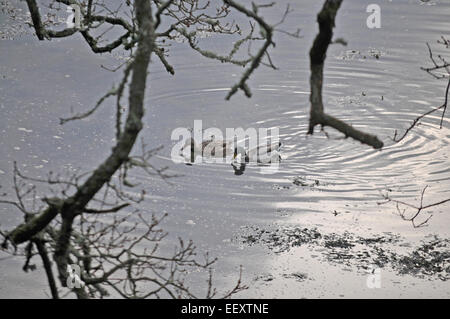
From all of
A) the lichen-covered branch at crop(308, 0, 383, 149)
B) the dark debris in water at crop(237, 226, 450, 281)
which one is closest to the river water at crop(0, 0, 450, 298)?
the dark debris in water at crop(237, 226, 450, 281)

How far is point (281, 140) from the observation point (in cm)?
1067

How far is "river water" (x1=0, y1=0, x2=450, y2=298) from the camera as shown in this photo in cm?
806

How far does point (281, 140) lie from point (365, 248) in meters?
2.81

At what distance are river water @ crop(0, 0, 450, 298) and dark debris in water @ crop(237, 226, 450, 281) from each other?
0.13m

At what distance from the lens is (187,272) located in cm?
802

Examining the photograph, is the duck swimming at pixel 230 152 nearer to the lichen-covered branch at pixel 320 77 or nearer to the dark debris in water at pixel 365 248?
the dark debris in water at pixel 365 248

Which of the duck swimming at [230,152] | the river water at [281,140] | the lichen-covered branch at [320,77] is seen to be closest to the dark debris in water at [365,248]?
the river water at [281,140]

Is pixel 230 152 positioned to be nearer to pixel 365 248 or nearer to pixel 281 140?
pixel 281 140

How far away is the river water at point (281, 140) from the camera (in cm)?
806

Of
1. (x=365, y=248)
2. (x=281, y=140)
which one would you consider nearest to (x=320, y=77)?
(x=365, y=248)
